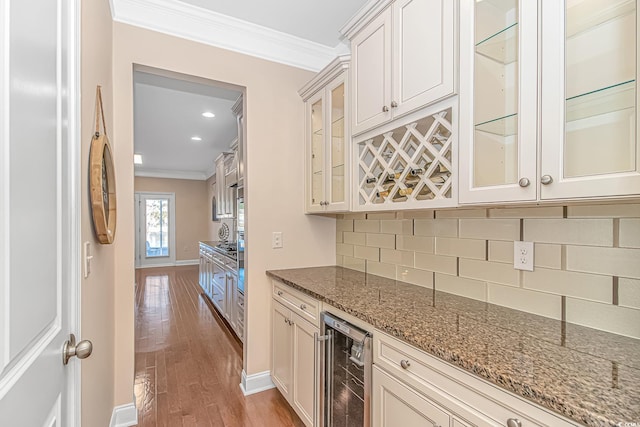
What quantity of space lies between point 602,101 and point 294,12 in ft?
6.23

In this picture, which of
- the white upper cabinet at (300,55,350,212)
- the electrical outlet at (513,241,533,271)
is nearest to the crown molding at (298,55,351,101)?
the white upper cabinet at (300,55,350,212)

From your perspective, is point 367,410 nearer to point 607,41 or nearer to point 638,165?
point 638,165

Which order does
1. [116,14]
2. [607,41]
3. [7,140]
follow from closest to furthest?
[7,140] < [607,41] < [116,14]

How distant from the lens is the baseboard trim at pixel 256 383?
7.49 feet

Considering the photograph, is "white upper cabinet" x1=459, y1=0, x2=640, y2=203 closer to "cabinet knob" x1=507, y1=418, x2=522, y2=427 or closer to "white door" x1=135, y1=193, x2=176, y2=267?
"cabinet knob" x1=507, y1=418, x2=522, y2=427

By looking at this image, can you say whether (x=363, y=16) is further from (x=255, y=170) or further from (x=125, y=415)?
(x=125, y=415)

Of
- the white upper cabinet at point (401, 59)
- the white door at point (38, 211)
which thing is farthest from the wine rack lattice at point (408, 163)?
the white door at point (38, 211)

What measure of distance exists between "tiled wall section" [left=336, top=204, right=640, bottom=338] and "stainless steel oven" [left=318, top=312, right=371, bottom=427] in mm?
633

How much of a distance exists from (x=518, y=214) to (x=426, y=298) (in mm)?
600

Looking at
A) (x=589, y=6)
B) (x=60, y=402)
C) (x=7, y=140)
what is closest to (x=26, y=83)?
(x=7, y=140)

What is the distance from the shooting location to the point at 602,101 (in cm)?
93

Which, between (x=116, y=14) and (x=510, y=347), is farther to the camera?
(x=116, y=14)

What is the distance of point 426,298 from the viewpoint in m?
1.58

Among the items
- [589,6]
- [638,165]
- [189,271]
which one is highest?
[589,6]
